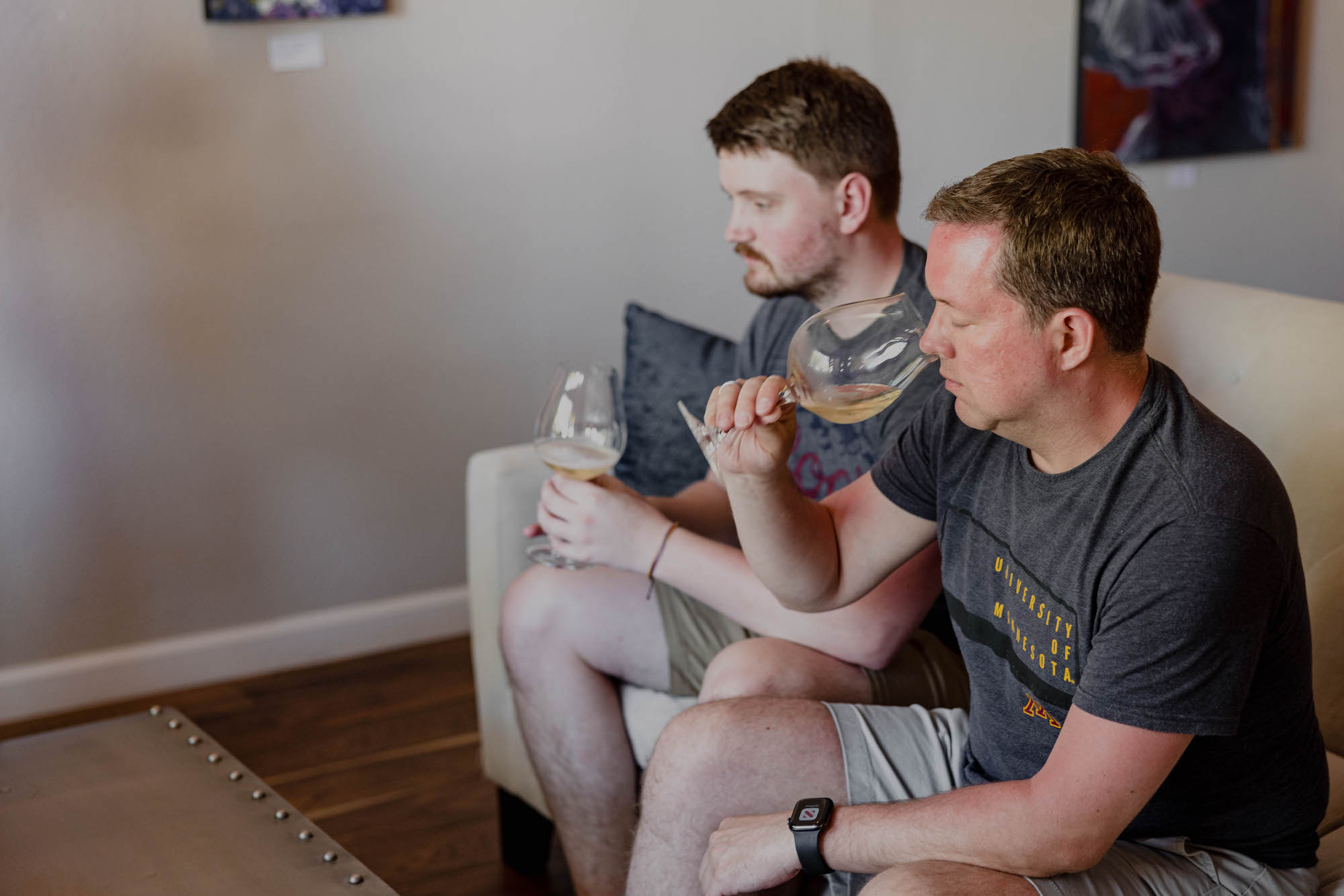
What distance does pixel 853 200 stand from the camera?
5.80 feet

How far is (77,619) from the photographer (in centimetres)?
271

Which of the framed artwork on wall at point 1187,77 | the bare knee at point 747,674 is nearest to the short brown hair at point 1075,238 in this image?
the bare knee at point 747,674

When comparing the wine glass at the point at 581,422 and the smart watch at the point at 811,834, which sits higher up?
the wine glass at the point at 581,422

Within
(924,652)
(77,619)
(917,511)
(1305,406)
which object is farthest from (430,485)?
(1305,406)

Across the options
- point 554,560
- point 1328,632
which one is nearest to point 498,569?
point 554,560

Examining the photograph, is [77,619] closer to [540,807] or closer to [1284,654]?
[540,807]

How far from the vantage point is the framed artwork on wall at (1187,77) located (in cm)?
358

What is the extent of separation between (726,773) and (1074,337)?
1.88ft

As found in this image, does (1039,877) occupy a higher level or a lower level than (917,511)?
lower

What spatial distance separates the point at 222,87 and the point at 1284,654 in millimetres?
2250

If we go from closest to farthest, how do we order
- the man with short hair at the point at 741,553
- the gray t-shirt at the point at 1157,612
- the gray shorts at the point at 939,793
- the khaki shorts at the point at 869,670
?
1. the gray t-shirt at the point at 1157,612
2. the gray shorts at the point at 939,793
3. the khaki shorts at the point at 869,670
4. the man with short hair at the point at 741,553

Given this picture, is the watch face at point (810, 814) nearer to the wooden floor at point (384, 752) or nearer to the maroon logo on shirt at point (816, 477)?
the maroon logo on shirt at point (816, 477)

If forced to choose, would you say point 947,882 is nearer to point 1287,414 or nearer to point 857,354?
point 857,354

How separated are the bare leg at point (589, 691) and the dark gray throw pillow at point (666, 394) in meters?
0.46
